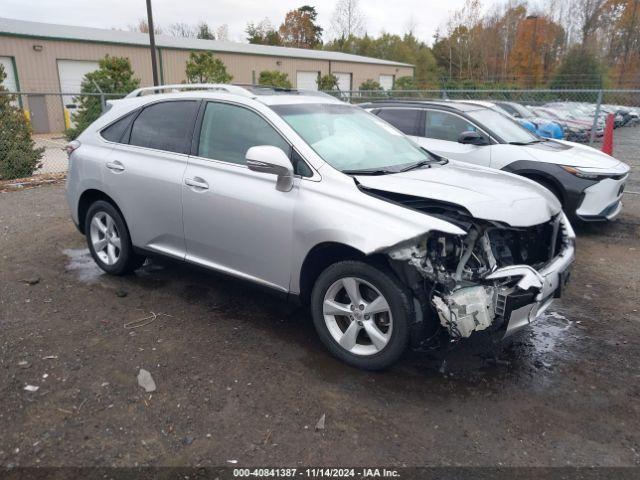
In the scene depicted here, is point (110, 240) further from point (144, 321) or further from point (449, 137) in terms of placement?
point (449, 137)

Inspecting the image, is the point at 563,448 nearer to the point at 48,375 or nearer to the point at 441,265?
the point at 441,265

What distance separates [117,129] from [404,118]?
14.3 feet

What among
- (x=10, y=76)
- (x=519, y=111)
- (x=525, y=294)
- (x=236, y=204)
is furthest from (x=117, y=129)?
(x=10, y=76)

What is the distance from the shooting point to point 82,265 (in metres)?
5.60

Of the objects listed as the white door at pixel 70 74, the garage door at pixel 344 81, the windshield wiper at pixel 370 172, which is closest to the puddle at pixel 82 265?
the windshield wiper at pixel 370 172

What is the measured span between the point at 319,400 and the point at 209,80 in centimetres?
1820

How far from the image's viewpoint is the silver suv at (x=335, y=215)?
3.17 meters

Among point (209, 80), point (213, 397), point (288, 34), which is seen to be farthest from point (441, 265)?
point (288, 34)

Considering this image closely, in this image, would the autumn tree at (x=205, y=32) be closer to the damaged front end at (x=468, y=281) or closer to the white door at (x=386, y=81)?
the white door at (x=386, y=81)

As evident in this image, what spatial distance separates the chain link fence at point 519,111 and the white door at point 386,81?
18018 mm

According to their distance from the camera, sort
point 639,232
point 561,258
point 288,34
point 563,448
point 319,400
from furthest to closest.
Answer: point 288,34, point 639,232, point 561,258, point 319,400, point 563,448

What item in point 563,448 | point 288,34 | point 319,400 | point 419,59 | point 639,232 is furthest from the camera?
point 288,34

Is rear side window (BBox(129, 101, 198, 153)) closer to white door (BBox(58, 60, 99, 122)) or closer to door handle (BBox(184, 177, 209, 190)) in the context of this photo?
door handle (BBox(184, 177, 209, 190))

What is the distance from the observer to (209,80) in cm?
1950
